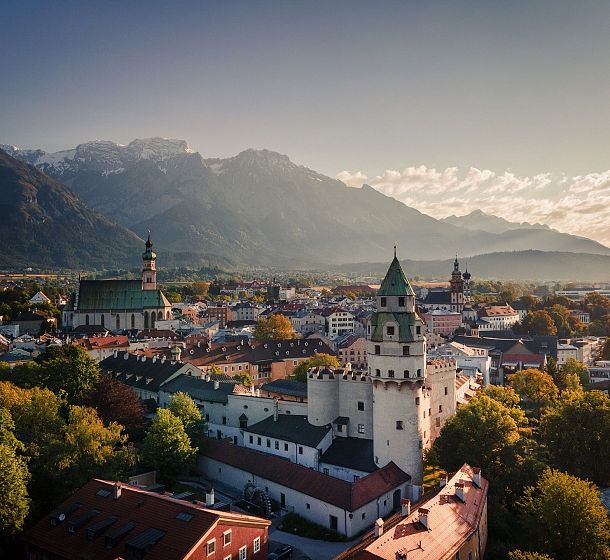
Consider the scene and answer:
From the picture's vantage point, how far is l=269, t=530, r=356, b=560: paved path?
42.2 m

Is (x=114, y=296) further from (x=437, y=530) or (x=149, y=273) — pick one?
(x=437, y=530)

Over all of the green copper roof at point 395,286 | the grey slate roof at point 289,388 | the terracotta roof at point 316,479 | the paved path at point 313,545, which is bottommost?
the paved path at point 313,545

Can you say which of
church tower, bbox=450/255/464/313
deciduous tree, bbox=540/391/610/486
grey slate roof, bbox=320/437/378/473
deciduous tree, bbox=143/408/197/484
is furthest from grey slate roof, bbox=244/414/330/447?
church tower, bbox=450/255/464/313

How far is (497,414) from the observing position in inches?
2076

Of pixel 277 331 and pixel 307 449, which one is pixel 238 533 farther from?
pixel 277 331

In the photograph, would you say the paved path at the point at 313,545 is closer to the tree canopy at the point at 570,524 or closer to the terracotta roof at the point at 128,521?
the terracotta roof at the point at 128,521

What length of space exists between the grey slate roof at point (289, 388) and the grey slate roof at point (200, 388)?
6.06 metres

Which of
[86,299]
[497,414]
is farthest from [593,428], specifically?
[86,299]

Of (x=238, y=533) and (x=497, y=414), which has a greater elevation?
(x=497, y=414)

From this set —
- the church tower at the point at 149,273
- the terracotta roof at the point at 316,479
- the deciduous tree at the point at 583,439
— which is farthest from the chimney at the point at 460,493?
the church tower at the point at 149,273

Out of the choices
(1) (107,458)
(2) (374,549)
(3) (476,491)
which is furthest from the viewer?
(1) (107,458)

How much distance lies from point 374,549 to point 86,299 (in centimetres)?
13214

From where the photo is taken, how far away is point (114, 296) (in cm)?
15025

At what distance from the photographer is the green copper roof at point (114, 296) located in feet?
489
